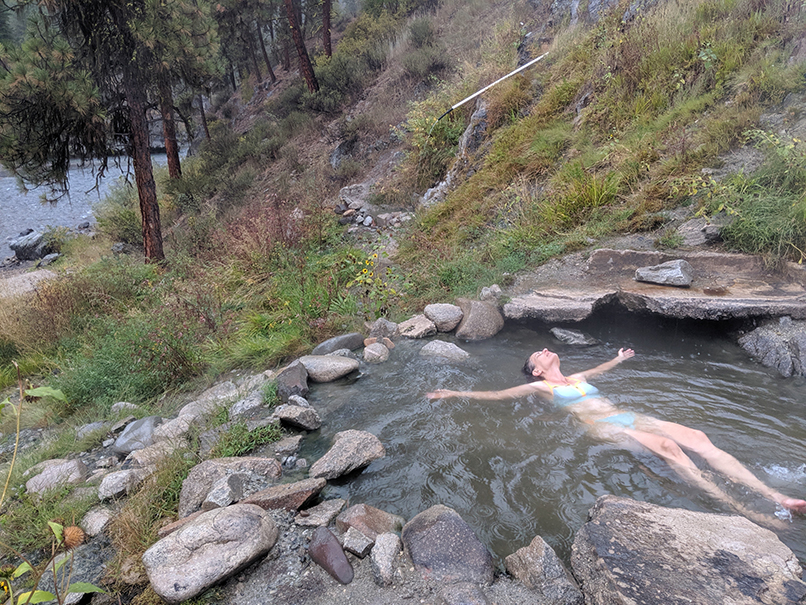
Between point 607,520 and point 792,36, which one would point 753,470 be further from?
point 792,36

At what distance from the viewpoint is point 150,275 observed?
8078mm

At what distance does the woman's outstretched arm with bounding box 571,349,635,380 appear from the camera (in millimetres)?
4070

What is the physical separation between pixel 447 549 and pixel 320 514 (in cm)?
80

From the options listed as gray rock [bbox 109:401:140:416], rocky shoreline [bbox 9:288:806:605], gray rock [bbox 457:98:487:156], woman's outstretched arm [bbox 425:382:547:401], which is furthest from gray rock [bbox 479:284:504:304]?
gray rock [bbox 457:98:487:156]

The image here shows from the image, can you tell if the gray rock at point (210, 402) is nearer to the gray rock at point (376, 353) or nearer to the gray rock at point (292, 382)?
the gray rock at point (292, 382)

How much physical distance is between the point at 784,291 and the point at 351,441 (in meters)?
4.26

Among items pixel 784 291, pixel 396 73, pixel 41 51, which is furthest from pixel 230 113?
pixel 784 291

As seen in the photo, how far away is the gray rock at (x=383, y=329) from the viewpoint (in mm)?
A: 5156

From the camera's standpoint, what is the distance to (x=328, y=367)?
4.44 metres

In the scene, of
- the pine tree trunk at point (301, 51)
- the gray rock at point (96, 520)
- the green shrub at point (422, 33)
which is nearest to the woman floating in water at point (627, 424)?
the gray rock at point (96, 520)

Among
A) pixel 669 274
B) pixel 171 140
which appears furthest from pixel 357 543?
pixel 171 140

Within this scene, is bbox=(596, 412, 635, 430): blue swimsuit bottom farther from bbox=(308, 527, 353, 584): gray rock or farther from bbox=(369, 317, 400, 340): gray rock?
bbox=(369, 317, 400, 340): gray rock

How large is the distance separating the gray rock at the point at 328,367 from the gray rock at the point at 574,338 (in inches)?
84.7

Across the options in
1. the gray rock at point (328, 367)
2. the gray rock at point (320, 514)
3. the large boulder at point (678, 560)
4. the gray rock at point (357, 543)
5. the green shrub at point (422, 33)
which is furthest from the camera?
the green shrub at point (422, 33)
